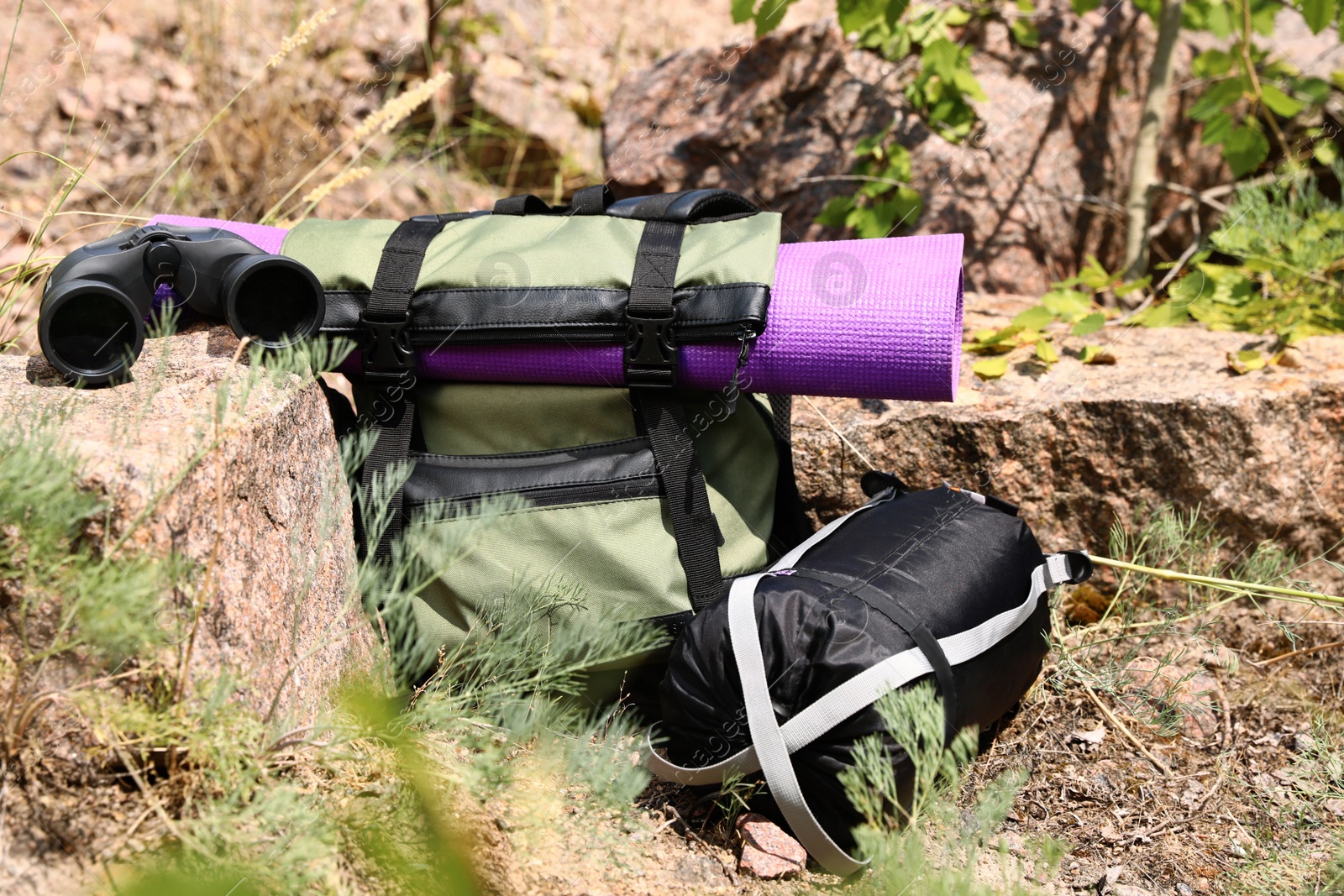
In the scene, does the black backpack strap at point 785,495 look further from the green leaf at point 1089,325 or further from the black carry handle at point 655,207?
the green leaf at point 1089,325

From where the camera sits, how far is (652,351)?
6.48 ft

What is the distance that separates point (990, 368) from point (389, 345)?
1572 millimetres

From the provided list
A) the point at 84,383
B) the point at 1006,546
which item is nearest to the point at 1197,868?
the point at 1006,546

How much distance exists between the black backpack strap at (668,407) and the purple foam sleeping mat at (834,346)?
0.05 metres

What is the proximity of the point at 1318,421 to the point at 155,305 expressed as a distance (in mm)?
2704

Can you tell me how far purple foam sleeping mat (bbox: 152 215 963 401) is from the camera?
1.96 m

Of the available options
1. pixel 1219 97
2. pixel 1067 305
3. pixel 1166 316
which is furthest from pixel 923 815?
pixel 1219 97

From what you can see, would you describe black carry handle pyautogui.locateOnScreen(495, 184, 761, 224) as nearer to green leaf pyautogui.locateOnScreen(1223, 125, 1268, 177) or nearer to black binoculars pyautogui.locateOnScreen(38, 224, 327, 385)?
black binoculars pyautogui.locateOnScreen(38, 224, 327, 385)

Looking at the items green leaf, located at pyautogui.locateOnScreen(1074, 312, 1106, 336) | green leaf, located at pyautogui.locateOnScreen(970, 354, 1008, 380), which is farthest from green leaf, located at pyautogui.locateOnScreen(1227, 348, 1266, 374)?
green leaf, located at pyautogui.locateOnScreen(970, 354, 1008, 380)

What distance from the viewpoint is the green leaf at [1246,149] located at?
10.4 ft

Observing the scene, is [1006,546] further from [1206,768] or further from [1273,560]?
[1273,560]

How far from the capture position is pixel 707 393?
210cm

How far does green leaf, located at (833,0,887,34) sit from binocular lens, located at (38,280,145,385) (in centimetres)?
211

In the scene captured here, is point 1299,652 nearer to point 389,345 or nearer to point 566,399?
point 566,399
